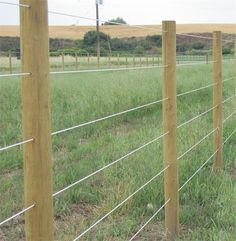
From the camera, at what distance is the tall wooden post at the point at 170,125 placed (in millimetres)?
4004

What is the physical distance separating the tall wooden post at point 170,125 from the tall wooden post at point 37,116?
1.96 m

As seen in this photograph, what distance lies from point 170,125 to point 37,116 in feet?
6.90

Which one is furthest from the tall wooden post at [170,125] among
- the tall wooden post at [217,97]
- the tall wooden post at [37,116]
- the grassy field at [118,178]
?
the tall wooden post at [217,97]

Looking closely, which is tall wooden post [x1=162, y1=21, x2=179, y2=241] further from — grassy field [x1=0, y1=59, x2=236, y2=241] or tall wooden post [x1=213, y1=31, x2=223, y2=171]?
tall wooden post [x1=213, y1=31, x2=223, y2=171]

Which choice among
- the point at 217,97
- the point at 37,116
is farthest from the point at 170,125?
the point at 217,97

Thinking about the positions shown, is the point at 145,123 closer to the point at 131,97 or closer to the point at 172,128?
the point at 131,97

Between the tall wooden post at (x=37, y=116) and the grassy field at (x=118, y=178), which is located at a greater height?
the tall wooden post at (x=37, y=116)

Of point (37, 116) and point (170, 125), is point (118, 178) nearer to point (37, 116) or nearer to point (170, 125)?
point (170, 125)

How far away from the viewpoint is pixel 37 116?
2115 mm

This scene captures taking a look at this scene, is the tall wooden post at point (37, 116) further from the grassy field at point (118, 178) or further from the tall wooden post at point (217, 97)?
the tall wooden post at point (217, 97)

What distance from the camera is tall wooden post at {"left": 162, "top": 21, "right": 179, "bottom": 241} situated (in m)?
4.00

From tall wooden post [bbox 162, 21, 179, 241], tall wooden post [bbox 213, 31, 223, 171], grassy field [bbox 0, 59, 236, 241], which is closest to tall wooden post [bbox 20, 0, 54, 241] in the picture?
grassy field [bbox 0, 59, 236, 241]

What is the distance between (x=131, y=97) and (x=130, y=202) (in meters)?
7.07

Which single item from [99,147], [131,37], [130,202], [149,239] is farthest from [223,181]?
[131,37]
